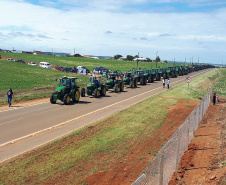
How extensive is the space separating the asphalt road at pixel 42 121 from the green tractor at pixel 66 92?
1.85 feet

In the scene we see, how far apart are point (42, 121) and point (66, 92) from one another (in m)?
6.72

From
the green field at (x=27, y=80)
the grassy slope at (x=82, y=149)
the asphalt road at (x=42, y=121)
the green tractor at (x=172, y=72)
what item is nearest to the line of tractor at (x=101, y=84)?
the green tractor at (x=172, y=72)

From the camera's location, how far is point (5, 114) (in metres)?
19.7

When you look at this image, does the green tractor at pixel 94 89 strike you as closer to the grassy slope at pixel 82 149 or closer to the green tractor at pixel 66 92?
the green tractor at pixel 66 92

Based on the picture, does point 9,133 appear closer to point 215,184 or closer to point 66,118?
point 66,118

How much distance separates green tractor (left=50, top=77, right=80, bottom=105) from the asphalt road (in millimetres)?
563

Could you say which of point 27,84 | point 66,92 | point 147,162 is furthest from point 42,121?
point 27,84

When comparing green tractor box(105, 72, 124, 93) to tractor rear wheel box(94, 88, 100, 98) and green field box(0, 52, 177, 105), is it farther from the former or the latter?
green field box(0, 52, 177, 105)

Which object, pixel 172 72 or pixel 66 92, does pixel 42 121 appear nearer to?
pixel 66 92

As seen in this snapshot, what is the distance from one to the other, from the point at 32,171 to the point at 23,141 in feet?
14.0

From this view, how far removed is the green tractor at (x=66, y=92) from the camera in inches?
922

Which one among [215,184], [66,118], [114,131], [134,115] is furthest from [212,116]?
[215,184]

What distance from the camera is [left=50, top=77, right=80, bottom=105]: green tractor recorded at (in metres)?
23.4

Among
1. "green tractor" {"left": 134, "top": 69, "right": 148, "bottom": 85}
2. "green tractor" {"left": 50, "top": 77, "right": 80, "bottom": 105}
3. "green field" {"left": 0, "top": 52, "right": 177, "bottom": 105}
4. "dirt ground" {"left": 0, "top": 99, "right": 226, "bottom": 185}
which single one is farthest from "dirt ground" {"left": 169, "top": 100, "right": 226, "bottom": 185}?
"green tractor" {"left": 134, "top": 69, "right": 148, "bottom": 85}
